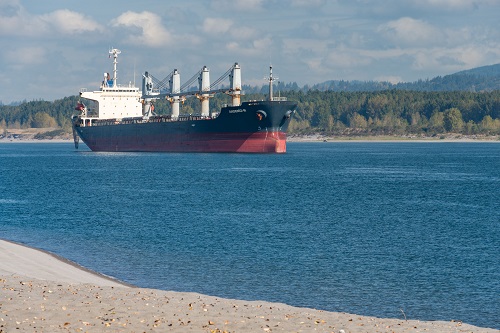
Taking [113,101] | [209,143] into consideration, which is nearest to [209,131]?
[209,143]

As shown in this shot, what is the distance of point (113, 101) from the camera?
465 feet

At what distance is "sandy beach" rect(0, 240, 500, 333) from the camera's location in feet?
60.2

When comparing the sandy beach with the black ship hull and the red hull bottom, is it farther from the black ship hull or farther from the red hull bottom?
the red hull bottom

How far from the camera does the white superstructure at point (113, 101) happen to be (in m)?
140

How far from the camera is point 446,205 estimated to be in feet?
185

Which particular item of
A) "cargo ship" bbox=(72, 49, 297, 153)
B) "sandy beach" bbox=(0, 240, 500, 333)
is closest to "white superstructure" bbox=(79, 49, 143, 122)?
"cargo ship" bbox=(72, 49, 297, 153)

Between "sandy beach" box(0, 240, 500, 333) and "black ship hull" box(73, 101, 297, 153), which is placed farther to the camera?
"black ship hull" box(73, 101, 297, 153)

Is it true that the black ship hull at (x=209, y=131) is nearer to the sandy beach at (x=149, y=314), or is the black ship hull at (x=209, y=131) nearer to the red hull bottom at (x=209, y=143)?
the red hull bottom at (x=209, y=143)

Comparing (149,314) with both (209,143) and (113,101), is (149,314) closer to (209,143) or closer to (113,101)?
(209,143)

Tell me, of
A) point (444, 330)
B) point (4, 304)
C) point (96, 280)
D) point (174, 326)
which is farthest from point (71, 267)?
point (444, 330)

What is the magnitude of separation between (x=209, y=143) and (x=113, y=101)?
32.6 meters

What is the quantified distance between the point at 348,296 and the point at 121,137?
107598mm

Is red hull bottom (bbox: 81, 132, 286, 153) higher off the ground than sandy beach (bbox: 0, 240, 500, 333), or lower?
higher

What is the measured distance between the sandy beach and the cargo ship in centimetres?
8451
